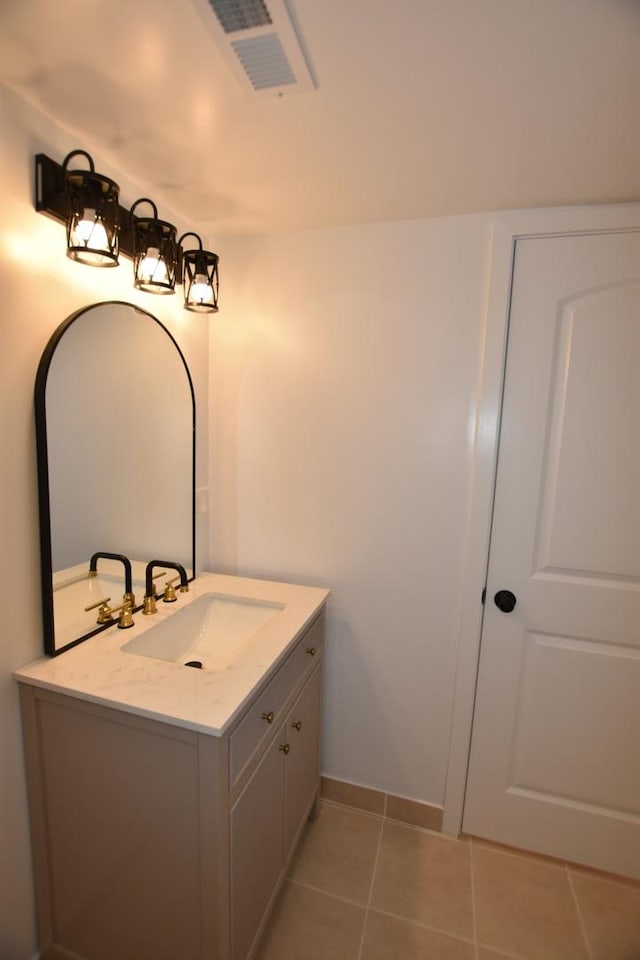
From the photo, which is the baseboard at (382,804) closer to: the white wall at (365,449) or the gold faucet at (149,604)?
the white wall at (365,449)

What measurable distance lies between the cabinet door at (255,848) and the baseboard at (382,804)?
0.52 m

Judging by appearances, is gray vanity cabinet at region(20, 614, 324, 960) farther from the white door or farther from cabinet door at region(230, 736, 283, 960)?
the white door

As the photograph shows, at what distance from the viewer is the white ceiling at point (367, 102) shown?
0.77 m

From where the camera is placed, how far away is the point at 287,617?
1.42 meters

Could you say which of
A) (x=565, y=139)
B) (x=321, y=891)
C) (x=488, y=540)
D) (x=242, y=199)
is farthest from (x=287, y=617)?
(x=565, y=139)

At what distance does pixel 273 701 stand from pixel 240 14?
150cm

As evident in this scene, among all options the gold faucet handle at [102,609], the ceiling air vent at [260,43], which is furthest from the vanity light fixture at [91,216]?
the gold faucet handle at [102,609]

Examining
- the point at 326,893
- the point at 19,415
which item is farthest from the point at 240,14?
the point at 326,893

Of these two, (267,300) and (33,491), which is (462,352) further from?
(33,491)

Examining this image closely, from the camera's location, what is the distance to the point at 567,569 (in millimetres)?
1499

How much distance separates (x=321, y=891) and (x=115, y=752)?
0.98 meters

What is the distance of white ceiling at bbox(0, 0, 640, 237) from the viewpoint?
2.52 ft

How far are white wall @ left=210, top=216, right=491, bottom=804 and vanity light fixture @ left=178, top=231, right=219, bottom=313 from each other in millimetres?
255

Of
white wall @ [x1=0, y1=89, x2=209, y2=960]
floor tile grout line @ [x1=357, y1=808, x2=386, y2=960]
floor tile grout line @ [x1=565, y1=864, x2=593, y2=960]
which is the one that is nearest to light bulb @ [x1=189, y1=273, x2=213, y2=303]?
white wall @ [x1=0, y1=89, x2=209, y2=960]
